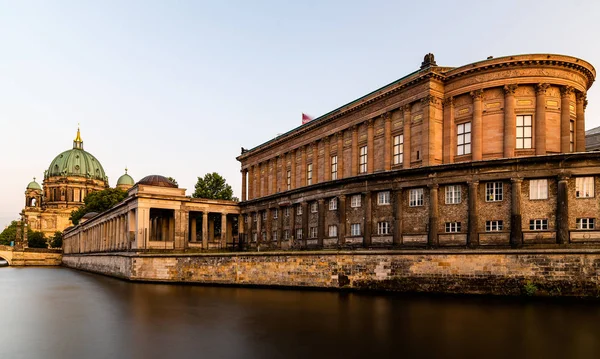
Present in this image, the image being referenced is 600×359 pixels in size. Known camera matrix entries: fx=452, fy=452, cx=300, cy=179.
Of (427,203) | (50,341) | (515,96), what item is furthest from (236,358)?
(515,96)

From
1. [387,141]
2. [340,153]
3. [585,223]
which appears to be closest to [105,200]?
[340,153]

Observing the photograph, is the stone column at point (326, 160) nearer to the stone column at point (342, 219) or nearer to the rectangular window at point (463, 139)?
the stone column at point (342, 219)

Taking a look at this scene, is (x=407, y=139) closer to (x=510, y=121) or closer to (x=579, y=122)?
(x=510, y=121)

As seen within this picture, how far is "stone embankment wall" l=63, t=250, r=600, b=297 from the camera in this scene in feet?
84.6

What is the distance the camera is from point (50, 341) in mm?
18891

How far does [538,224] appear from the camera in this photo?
103ft

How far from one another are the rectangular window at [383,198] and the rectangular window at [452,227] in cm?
567

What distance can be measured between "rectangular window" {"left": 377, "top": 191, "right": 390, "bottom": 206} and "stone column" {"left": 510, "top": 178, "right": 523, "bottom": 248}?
10.2m

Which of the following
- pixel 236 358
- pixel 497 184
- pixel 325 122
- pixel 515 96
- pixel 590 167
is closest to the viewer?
pixel 236 358

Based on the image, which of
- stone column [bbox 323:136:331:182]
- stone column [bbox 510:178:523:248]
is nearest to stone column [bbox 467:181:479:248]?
stone column [bbox 510:178:523:248]

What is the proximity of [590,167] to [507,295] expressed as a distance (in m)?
10.4

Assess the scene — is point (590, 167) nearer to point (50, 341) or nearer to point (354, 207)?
point (354, 207)

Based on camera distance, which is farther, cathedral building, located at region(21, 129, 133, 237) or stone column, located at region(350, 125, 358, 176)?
cathedral building, located at region(21, 129, 133, 237)

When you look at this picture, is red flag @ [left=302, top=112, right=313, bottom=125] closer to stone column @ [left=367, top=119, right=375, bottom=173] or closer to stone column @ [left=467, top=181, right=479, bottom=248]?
stone column @ [left=367, top=119, right=375, bottom=173]
